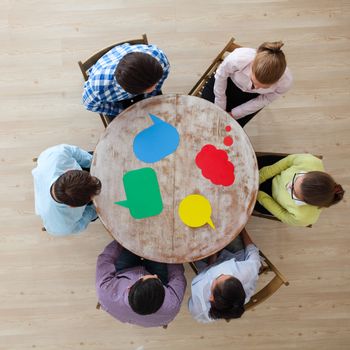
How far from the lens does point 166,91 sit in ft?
9.01

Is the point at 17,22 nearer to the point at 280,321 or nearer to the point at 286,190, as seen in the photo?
the point at 286,190

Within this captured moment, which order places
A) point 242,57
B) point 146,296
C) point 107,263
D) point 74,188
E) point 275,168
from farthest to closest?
point 107,263 < point 275,168 < point 242,57 < point 146,296 < point 74,188

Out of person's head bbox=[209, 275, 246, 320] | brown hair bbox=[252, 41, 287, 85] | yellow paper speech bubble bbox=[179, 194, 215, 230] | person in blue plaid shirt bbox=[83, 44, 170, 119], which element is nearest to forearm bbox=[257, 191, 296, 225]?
yellow paper speech bubble bbox=[179, 194, 215, 230]

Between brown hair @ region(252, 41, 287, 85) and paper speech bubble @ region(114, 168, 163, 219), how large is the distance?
0.76 meters

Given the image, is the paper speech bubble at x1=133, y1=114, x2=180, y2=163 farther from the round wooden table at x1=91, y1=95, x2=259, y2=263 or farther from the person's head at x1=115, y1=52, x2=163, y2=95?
the person's head at x1=115, y1=52, x2=163, y2=95

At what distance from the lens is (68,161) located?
1.99m

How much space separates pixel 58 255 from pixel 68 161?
1028mm

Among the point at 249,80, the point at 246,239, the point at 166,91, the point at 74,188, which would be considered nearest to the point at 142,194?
the point at 74,188

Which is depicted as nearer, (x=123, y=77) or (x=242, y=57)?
(x=123, y=77)

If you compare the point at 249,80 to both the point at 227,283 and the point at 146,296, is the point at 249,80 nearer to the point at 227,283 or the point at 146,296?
the point at 227,283

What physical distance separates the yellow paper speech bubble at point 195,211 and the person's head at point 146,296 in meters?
0.36

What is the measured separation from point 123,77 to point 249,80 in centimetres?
73

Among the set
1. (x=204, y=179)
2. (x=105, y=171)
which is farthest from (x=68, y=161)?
(x=204, y=179)

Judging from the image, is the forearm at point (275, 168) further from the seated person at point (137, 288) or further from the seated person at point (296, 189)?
the seated person at point (137, 288)
